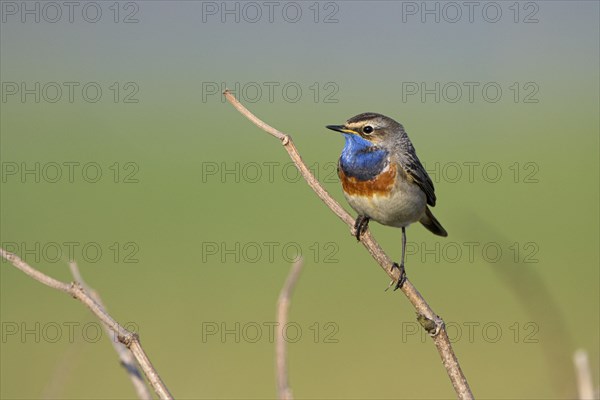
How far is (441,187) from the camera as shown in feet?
47.2

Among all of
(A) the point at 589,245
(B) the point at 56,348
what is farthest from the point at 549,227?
(B) the point at 56,348

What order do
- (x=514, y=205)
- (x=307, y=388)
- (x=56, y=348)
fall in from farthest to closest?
1. (x=514, y=205)
2. (x=56, y=348)
3. (x=307, y=388)

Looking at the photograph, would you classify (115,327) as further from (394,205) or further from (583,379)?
(394,205)

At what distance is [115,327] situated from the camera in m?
2.48

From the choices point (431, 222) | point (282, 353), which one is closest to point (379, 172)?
point (431, 222)

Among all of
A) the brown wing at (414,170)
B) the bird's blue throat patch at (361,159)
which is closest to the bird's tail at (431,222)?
the brown wing at (414,170)

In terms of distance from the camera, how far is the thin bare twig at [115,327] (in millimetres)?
2490

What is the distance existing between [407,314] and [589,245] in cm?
343

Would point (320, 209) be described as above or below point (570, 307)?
above

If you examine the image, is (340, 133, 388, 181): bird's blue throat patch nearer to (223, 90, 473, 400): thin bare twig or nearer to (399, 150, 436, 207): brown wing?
(399, 150, 436, 207): brown wing

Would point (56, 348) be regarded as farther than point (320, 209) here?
No

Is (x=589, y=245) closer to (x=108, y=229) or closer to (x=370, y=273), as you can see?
(x=370, y=273)

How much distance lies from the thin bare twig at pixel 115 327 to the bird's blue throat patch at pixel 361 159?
8.95 feet

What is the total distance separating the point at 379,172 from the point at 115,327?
2.92m
